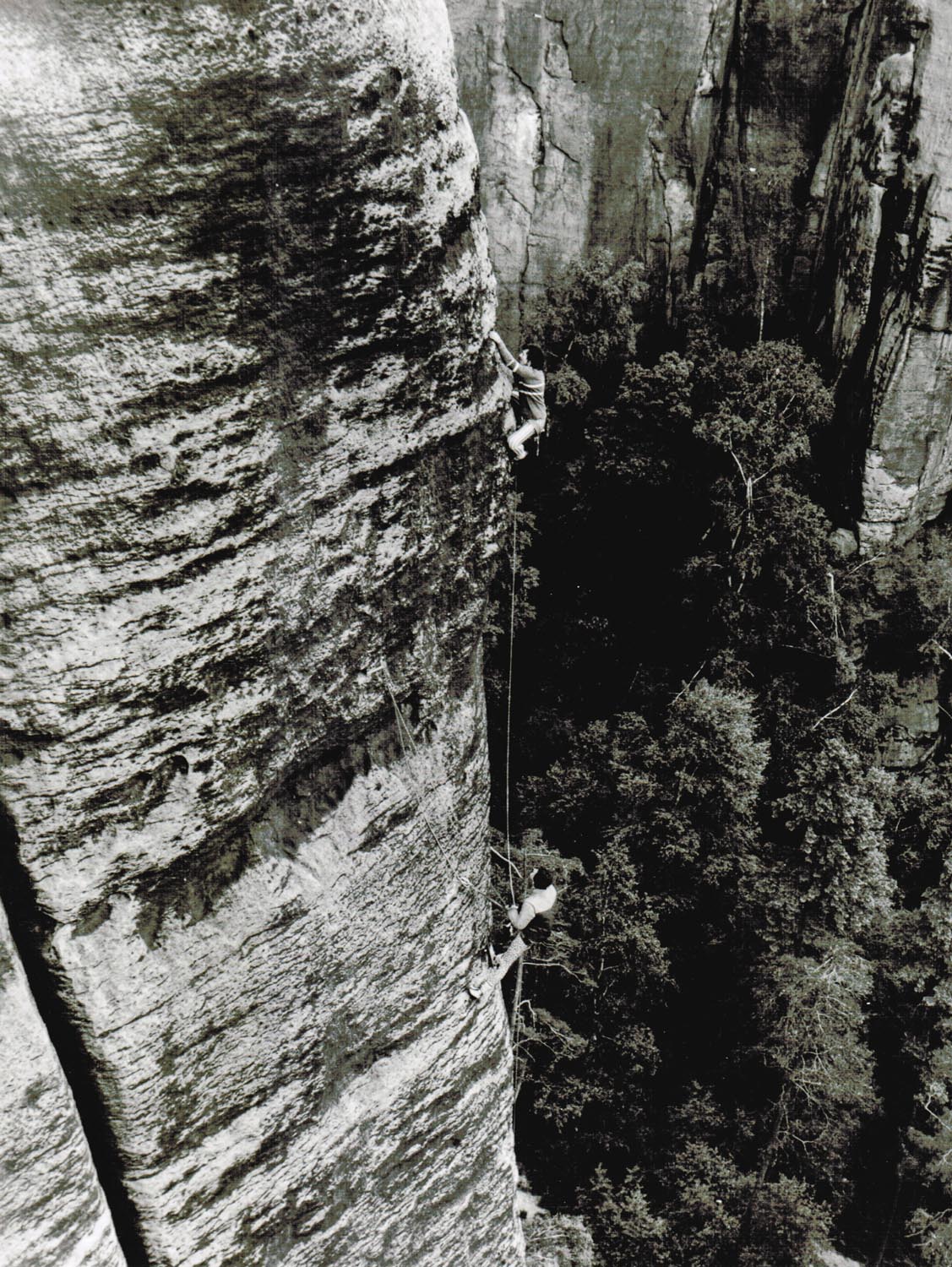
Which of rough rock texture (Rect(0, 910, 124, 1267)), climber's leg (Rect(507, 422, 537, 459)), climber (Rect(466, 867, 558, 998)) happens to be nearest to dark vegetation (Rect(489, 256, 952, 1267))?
climber (Rect(466, 867, 558, 998))

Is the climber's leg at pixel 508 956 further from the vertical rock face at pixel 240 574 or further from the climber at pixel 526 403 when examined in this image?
the climber at pixel 526 403

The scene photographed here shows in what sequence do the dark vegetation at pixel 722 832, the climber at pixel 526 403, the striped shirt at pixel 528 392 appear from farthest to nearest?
the dark vegetation at pixel 722 832
the striped shirt at pixel 528 392
the climber at pixel 526 403

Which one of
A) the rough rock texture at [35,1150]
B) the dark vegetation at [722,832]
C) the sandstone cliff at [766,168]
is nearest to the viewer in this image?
the rough rock texture at [35,1150]

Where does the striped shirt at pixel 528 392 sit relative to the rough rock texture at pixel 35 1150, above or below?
above

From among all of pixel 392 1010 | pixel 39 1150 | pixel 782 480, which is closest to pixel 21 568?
pixel 39 1150

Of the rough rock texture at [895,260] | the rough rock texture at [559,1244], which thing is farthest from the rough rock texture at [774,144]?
the rough rock texture at [559,1244]

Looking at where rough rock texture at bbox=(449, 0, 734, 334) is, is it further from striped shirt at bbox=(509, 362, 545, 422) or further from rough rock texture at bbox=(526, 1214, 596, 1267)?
striped shirt at bbox=(509, 362, 545, 422)

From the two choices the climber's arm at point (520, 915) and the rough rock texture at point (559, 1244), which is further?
the rough rock texture at point (559, 1244)

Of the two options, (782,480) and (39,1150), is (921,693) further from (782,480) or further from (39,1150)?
(39,1150)
